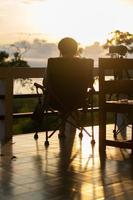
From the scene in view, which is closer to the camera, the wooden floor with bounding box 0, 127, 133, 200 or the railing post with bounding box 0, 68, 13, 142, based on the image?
the wooden floor with bounding box 0, 127, 133, 200

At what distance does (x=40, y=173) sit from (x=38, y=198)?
779mm

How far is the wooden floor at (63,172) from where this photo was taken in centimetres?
318

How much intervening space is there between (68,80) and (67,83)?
1.4 inches

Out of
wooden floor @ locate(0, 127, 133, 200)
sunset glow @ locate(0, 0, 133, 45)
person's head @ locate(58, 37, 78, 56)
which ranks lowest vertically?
wooden floor @ locate(0, 127, 133, 200)

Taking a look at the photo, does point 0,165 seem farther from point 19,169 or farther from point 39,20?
point 39,20

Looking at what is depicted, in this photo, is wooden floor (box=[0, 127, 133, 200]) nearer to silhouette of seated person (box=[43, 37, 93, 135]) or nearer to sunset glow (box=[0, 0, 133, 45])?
silhouette of seated person (box=[43, 37, 93, 135])

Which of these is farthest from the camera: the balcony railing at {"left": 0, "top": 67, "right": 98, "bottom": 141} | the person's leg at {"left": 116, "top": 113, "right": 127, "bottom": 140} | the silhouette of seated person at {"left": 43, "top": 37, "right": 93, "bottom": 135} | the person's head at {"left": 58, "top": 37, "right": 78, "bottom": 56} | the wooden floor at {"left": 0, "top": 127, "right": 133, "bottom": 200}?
the person's leg at {"left": 116, "top": 113, "right": 127, "bottom": 140}

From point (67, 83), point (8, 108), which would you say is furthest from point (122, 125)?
point (8, 108)

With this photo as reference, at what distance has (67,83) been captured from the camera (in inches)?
212

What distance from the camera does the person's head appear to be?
5.50 metres

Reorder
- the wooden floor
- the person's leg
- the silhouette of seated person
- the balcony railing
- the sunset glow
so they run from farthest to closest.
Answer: the sunset glow, the person's leg, the balcony railing, the silhouette of seated person, the wooden floor

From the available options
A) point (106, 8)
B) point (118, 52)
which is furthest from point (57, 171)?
point (106, 8)

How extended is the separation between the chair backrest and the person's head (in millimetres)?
166

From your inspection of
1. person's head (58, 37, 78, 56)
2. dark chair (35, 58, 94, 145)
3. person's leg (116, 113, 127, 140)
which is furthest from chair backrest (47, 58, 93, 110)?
person's leg (116, 113, 127, 140)
